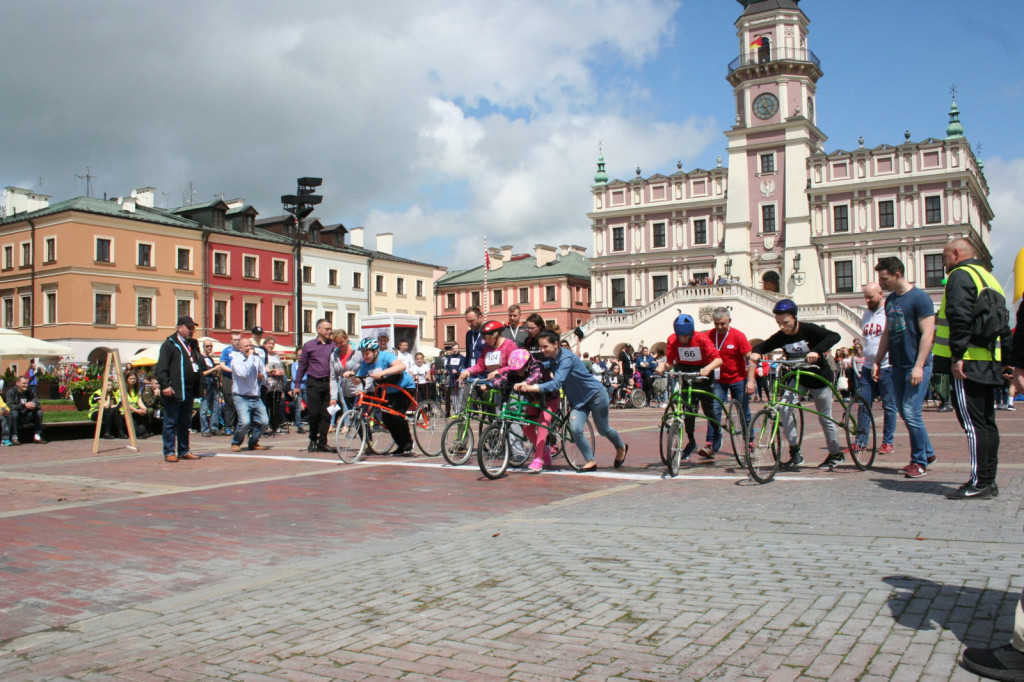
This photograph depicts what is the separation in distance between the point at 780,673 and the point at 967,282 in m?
4.95

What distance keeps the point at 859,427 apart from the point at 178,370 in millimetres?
9097

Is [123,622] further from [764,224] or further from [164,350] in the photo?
[764,224]

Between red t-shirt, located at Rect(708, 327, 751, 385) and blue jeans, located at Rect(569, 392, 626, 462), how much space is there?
5.06ft

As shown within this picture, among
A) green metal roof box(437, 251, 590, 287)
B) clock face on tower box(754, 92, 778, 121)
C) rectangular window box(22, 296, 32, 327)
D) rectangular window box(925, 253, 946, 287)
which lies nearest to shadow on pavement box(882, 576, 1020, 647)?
rectangular window box(925, 253, 946, 287)

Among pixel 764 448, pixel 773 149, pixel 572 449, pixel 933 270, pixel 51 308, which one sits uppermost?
pixel 773 149

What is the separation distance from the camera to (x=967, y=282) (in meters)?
7.03

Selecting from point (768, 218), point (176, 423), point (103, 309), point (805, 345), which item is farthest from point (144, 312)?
point (805, 345)

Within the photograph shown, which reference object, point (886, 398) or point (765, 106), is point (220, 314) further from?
point (886, 398)

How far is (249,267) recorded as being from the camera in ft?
195

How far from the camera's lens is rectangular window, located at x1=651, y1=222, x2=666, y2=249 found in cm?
6662

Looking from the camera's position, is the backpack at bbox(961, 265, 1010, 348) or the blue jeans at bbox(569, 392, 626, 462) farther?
the blue jeans at bbox(569, 392, 626, 462)

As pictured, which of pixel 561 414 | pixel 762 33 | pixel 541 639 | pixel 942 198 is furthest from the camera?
pixel 762 33

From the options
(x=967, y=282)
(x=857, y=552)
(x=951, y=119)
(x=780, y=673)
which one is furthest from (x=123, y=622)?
(x=951, y=119)

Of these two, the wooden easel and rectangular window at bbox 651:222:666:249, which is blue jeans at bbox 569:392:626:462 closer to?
the wooden easel
